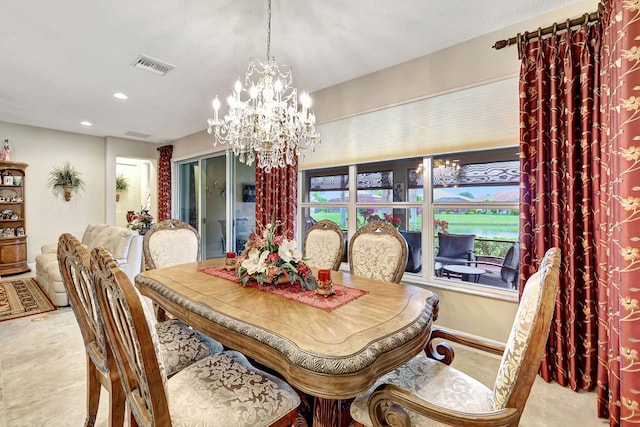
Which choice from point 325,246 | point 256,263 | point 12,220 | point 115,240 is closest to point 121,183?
point 12,220

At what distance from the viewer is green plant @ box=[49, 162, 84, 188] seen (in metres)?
5.68

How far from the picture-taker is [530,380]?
0.94m

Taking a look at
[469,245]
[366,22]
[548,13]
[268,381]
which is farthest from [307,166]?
[268,381]

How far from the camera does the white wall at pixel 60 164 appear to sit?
17.8 feet

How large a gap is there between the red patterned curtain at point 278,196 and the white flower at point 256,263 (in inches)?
75.9

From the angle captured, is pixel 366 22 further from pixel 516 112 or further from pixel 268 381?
pixel 268 381

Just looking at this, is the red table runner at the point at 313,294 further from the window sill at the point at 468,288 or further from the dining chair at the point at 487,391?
the window sill at the point at 468,288

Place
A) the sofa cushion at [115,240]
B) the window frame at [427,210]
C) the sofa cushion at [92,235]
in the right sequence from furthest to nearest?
the sofa cushion at [92,235] < the sofa cushion at [115,240] < the window frame at [427,210]

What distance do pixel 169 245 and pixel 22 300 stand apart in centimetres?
278

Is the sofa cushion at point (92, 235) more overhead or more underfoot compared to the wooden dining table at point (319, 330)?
more overhead

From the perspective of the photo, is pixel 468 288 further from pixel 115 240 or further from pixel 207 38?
pixel 115 240

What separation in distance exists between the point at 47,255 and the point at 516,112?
6.21 m

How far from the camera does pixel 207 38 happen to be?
2.57 m

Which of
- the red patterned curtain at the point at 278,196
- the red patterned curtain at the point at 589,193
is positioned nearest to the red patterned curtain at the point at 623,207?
the red patterned curtain at the point at 589,193
